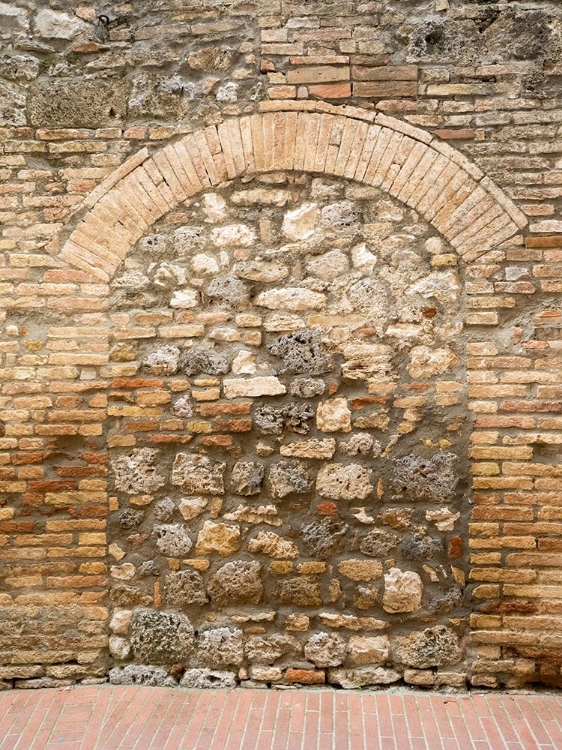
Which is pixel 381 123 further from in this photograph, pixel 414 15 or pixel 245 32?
pixel 245 32

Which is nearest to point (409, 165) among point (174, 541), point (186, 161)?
point (186, 161)

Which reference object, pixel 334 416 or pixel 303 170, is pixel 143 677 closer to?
pixel 334 416

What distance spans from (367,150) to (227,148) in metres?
0.77

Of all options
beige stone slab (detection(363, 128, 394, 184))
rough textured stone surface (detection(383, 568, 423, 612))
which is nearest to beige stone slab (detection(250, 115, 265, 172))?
beige stone slab (detection(363, 128, 394, 184))

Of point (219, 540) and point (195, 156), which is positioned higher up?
point (195, 156)

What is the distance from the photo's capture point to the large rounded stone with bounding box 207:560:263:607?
3377 millimetres

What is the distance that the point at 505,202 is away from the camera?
10.8 ft

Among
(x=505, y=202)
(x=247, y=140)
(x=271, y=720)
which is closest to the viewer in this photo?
(x=271, y=720)

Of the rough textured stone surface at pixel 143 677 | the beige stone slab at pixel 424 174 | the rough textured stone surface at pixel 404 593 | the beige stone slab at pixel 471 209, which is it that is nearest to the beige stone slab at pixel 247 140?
the beige stone slab at pixel 424 174

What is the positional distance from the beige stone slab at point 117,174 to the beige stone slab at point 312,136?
888 millimetres

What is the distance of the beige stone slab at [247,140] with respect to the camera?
3.38 meters

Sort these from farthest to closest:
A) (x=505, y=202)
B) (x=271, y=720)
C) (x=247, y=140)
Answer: (x=247, y=140) < (x=505, y=202) < (x=271, y=720)

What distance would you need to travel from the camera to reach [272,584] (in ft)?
11.1

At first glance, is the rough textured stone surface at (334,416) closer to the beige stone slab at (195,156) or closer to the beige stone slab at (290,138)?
the beige stone slab at (290,138)
